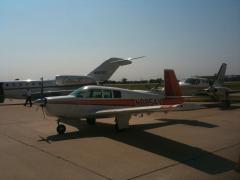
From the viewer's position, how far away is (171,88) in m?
14.3

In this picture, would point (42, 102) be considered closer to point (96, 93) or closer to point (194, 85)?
point (96, 93)

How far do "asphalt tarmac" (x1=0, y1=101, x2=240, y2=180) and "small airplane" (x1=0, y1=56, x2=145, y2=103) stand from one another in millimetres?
17808

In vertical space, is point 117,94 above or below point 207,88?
above

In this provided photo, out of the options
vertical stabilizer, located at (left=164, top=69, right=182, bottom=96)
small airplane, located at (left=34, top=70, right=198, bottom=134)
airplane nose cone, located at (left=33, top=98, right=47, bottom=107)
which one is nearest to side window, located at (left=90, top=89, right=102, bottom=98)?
small airplane, located at (left=34, top=70, right=198, bottom=134)

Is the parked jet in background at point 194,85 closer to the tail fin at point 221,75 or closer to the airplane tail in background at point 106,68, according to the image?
the tail fin at point 221,75

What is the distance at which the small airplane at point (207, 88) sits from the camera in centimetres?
2370

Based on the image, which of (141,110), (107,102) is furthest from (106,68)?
(141,110)

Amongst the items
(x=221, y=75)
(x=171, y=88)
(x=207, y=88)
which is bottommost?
(x=207, y=88)

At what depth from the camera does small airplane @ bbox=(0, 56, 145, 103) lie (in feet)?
99.8

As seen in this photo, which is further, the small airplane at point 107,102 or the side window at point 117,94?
the side window at point 117,94

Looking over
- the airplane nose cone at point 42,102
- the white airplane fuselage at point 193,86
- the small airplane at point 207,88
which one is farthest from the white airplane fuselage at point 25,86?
the airplane nose cone at point 42,102

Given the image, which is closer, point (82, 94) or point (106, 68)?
point (82, 94)

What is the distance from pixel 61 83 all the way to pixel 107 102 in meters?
19.3

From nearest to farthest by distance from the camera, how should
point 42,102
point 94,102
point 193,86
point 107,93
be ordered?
point 42,102, point 94,102, point 107,93, point 193,86
